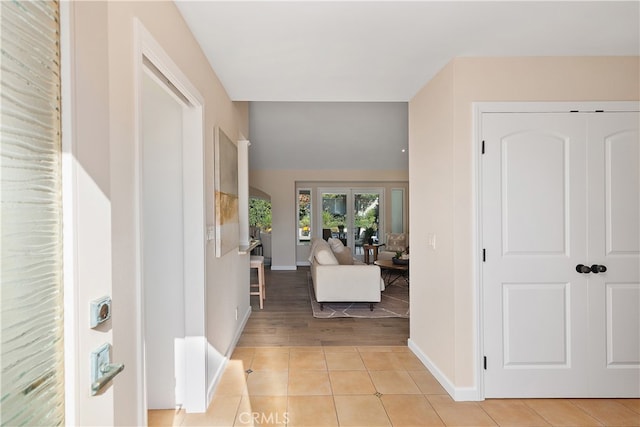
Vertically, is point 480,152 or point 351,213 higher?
point 480,152

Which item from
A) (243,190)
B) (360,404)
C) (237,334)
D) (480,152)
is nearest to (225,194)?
(243,190)

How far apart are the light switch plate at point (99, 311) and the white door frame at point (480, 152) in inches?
91.4

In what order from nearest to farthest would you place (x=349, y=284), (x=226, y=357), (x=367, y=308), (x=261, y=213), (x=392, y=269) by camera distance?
(x=226, y=357)
(x=349, y=284)
(x=367, y=308)
(x=392, y=269)
(x=261, y=213)

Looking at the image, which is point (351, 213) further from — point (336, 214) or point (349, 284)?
point (349, 284)

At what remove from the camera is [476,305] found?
250 cm

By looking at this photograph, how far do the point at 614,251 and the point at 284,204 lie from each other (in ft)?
21.9

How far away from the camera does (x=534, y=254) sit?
2508 mm

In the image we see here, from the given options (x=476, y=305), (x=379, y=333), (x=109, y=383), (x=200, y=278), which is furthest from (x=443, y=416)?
(x=109, y=383)

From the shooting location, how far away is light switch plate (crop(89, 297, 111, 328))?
0.96 meters

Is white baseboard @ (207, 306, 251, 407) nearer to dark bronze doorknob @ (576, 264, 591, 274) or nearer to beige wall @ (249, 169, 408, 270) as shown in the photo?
dark bronze doorknob @ (576, 264, 591, 274)

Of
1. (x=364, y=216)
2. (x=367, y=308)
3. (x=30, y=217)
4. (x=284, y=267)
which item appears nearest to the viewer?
(x=30, y=217)

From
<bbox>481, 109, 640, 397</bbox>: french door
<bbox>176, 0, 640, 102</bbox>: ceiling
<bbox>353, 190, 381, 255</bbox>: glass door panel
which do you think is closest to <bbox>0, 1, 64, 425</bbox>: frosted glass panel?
<bbox>176, 0, 640, 102</bbox>: ceiling

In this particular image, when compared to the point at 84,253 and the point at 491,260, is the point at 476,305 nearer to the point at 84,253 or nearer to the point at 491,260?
the point at 491,260

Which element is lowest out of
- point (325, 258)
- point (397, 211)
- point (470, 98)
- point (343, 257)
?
point (343, 257)
